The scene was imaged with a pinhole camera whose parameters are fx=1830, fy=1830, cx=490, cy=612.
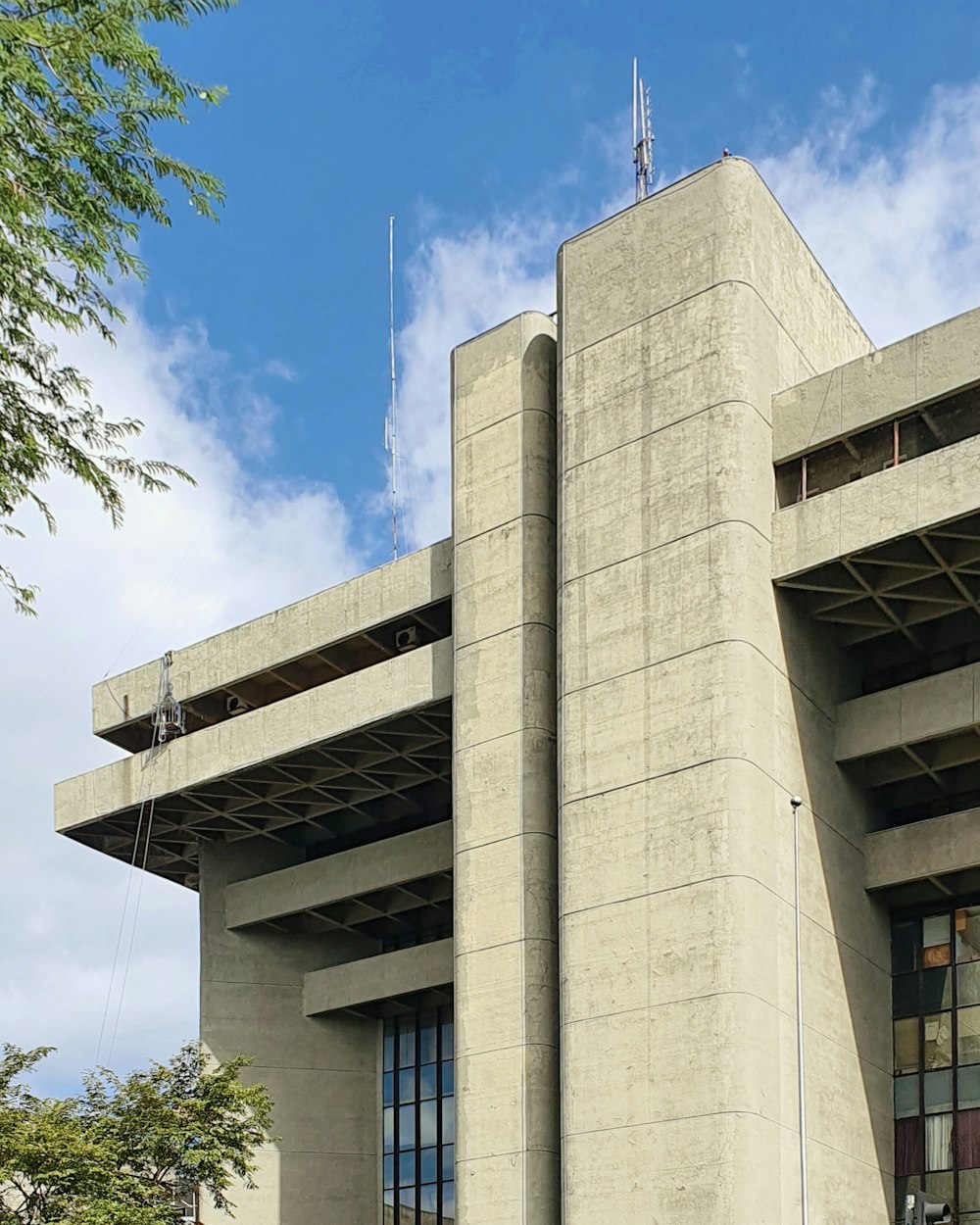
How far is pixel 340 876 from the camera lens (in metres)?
49.4

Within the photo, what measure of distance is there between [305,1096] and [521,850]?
54.8 ft

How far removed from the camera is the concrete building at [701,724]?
112 ft

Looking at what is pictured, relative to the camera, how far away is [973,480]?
34.3 meters

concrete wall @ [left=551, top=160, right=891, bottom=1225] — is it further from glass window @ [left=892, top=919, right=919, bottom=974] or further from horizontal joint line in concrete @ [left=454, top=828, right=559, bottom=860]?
horizontal joint line in concrete @ [left=454, top=828, right=559, bottom=860]

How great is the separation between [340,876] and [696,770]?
673 inches

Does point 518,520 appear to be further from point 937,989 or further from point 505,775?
point 937,989

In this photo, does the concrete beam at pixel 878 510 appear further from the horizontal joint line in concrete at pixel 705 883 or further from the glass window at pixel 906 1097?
the glass window at pixel 906 1097

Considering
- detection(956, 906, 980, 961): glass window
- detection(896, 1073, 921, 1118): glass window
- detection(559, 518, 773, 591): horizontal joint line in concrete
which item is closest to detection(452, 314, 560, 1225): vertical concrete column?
detection(559, 518, 773, 591): horizontal joint line in concrete

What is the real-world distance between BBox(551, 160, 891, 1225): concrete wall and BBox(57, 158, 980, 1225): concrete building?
0.07 metres

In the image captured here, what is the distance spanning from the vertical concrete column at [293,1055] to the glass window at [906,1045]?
1773 cm

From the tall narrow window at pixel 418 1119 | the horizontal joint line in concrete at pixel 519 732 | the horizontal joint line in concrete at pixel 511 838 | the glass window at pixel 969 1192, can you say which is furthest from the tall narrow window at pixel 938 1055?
the tall narrow window at pixel 418 1119

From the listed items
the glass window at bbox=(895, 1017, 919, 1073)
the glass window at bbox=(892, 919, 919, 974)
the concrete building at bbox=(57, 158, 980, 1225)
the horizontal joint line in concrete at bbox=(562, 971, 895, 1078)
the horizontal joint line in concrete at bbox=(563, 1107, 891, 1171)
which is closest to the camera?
the horizontal joint line in concrete at bbox=(563, 1107, 891, 1171)

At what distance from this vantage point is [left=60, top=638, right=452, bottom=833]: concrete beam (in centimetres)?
4272

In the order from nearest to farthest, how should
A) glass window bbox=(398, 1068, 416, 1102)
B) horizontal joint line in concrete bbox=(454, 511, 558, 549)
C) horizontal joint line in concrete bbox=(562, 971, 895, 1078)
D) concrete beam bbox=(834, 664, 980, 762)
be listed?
horizontal joint line in concrete bbox=(562, 971, 895, 1078)
concrete beam bbox=(834, 664, 980, 762)
horizontal joint line in concrete bbox=(454, 511, 558, 549)
glass window bbox=(398, 1068, 416, 1102)
